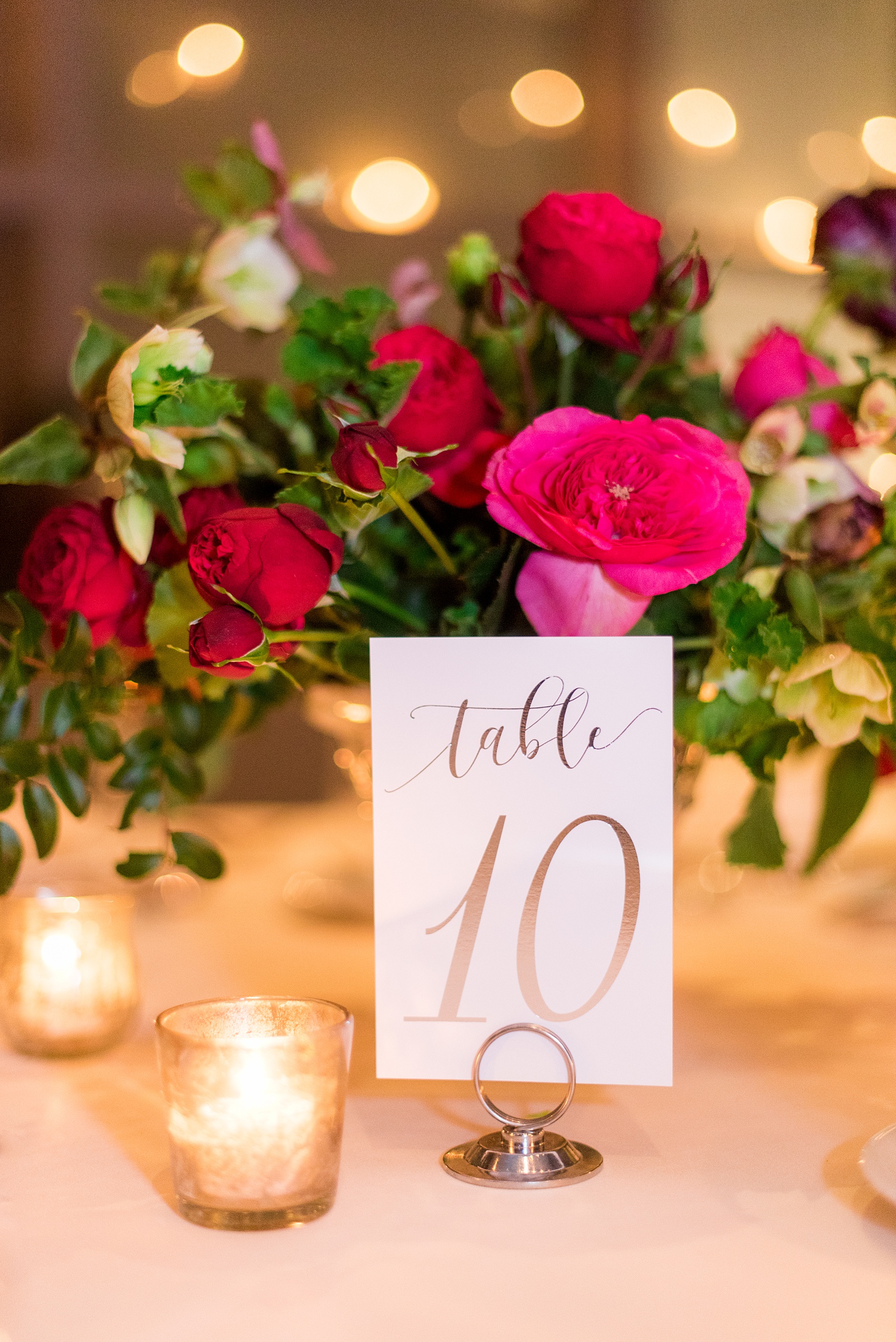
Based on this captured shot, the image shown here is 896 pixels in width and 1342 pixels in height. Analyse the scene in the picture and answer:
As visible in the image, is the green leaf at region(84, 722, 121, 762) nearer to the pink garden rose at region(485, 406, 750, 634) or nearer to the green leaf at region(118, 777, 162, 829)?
the green leaf at region(118, 777, 162, 829)

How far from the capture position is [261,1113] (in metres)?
0.50

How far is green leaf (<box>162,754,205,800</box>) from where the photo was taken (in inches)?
29.4

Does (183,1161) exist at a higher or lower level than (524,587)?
lower

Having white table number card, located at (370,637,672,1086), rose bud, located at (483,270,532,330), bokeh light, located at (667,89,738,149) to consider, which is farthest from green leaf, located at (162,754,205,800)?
bokeh light, located at (667,89,738,149)

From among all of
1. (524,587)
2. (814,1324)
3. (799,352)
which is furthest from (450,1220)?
(799,352)

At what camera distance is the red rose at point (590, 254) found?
2.08ft

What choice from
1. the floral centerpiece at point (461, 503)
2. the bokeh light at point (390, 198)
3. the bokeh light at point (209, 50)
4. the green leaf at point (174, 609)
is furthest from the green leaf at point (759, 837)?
the bokeh light at point (209, 50)

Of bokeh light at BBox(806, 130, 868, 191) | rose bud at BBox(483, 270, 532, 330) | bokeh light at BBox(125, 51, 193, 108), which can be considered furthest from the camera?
bokeh light at BBox(806, 130, 868, 191)

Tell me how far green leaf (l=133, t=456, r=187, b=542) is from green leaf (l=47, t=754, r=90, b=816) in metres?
0.15

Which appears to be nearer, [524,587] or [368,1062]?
[524,587]

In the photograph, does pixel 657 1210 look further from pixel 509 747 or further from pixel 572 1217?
pixel 509 747

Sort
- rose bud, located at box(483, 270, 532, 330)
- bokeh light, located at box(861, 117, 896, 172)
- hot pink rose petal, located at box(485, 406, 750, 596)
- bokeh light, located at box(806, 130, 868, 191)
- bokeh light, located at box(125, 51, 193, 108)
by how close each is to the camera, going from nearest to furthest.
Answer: hot pink rose petal, located at box(485, 406, 750, 596) < rose bud, located at box(483, 270, 532, 330) < bokeh light, located at box(125, 51, 193, 108) < bokeh light, located at box(861, 117, 896, 172) < bokeh light, located at box(806, 130, 868, 191)

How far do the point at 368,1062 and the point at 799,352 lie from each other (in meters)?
0.52

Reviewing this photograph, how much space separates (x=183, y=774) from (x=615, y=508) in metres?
0.34
